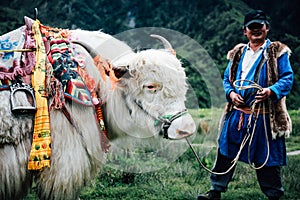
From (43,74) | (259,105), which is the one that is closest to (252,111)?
(259,105)

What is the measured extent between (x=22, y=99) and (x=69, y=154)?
0.40 meters

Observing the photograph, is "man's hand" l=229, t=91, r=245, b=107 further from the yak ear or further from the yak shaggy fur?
the yak shaggy fur

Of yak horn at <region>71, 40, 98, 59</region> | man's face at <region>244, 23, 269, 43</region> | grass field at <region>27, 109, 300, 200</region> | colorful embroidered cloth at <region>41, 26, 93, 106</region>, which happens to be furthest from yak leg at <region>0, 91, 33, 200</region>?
man's face at <region>244, 23, 269, 43</region>

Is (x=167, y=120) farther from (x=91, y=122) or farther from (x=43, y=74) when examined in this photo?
(x=43, y=74)

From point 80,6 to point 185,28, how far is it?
386 cm

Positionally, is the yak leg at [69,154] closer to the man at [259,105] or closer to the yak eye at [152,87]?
the yak eye at [152,87]

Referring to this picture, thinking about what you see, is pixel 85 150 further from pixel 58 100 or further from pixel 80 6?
pixel 80 6

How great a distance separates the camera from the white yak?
2301 mm

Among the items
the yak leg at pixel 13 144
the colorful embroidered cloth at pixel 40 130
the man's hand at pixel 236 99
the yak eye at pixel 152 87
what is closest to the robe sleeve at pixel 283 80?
the man's hand at pixel 236 99

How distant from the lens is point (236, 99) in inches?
123

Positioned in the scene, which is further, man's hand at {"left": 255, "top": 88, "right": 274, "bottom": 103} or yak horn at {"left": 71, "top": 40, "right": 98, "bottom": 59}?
man's hand at {"left": 255, "top": 88, "right": 274, "bottom": 103}

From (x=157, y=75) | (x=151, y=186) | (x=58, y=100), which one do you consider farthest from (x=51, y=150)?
(x=151, y=186)

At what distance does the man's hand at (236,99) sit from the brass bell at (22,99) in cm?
156

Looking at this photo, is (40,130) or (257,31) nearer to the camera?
(40,130)
